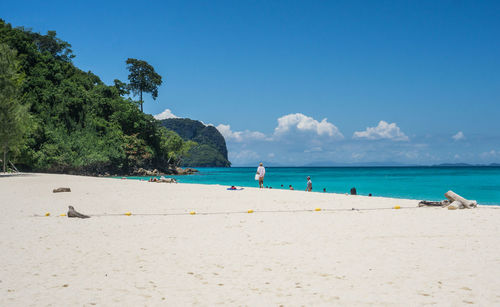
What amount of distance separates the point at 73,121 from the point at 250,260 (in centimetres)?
6503

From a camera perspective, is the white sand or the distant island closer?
the white sand

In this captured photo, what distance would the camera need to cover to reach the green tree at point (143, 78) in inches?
2995

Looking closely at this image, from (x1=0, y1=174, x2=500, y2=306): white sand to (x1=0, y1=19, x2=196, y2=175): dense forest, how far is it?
141 ft

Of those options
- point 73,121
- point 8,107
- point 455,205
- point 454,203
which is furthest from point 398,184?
point 73,121

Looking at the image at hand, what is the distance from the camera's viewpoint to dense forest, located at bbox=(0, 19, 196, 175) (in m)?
55.8

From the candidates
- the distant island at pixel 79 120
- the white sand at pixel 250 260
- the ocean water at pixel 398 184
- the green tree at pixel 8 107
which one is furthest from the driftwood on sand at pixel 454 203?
the distant island at pixel 79 120

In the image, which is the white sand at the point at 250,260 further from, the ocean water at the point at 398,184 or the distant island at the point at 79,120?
the distant island at the point at 79,120

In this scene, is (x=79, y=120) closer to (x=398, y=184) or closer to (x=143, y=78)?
(x=143, y=78)

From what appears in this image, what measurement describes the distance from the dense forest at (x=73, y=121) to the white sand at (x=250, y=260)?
141 ft

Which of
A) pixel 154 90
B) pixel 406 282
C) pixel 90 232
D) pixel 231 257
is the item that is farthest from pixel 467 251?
pixel 154 90

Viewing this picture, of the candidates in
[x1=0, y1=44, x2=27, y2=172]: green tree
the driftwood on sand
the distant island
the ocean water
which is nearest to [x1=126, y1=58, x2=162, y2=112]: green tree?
the distant island

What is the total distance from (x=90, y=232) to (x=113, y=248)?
2.16 meters

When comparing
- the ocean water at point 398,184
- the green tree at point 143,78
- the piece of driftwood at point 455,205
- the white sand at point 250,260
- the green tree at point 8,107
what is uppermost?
the green tree at point 143,78

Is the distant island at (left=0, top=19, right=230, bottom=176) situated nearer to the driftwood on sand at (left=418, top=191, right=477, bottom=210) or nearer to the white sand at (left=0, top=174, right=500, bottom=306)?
the white sand at (left=0, top=174, right=500, bottom=306)
